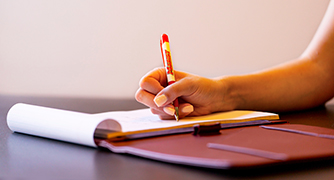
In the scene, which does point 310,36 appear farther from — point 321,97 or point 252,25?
point 321,97

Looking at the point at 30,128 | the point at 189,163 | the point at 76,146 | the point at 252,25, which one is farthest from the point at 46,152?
the point at 252,25

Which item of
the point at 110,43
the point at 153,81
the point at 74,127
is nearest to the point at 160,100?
the point at 153,81

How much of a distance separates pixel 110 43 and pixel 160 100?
213 cm

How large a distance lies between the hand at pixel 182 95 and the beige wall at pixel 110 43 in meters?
1.71

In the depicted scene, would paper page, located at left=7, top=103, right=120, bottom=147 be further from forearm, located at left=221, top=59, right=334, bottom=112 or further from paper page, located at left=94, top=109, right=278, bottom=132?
forearm, located at left=221, top=59, right=334, bottom=112

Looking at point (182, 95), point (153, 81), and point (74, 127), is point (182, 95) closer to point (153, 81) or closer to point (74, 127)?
point (153, 81)

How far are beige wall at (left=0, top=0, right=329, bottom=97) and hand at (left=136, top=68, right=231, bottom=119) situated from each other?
1711 millimetres

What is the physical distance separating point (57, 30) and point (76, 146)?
7.82 feet

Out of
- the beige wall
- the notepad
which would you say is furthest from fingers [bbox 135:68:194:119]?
the beige wall

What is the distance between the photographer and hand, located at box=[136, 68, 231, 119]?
0.84 m

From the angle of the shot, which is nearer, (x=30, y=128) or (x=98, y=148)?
(x=98, y=148)

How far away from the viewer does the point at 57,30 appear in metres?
2.78

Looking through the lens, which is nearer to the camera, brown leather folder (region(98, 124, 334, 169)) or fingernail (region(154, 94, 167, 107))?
brown leather folder (region(98, 124, 334, 169))

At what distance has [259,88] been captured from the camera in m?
1.18
